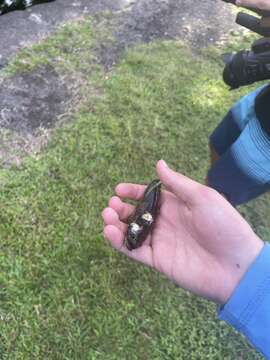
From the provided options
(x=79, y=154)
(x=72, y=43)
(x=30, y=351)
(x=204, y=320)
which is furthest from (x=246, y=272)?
(x=72, y=43)

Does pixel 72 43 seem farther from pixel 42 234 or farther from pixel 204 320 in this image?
pixel 204 320

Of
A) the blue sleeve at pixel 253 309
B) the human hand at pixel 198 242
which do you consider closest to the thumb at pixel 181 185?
the human hand at pixel 198 242

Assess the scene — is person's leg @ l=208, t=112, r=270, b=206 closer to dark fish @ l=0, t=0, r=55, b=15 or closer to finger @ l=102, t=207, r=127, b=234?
finger @ l=102, t=207, r=127, b=234

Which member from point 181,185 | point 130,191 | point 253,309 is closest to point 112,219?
point 130,191

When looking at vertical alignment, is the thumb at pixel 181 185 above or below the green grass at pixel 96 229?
above

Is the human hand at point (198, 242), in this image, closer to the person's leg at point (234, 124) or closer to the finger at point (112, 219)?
the finger at point (112, 219)

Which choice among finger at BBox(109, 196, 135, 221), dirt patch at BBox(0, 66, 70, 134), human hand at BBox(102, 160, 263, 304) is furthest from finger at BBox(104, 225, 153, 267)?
dirt patch at BBox(0, 66, 70, 134)
